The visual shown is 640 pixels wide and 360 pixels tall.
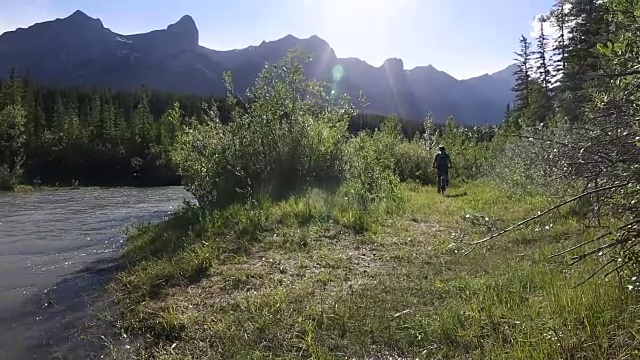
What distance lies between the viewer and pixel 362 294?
210 inches

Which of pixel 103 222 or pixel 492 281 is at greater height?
pixel 492 281

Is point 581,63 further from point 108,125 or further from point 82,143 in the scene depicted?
point 108,125

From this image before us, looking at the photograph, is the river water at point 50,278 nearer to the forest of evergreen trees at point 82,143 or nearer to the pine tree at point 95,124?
the forest of evergreen trees at point 82,143

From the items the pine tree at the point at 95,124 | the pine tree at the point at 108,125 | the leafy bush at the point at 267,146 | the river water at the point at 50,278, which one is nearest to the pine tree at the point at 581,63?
the river water at the point at 50,278

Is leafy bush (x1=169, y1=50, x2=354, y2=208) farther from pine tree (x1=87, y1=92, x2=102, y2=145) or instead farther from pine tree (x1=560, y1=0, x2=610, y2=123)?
pine tree (x1=87, y1=92, x2=102, y2=145)

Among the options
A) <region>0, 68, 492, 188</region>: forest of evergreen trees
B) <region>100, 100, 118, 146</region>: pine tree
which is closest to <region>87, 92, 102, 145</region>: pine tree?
<region>0, 68, 492, 188</region>: forest of evergreen trees

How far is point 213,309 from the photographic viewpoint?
5.34 m

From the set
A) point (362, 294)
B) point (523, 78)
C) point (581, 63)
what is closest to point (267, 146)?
point (362, 294)

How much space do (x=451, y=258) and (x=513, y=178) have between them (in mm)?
8916

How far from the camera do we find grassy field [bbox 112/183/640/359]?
3771 mm

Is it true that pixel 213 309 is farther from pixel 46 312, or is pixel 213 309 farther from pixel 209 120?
pixel 209 120

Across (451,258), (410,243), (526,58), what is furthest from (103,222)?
(526,58)

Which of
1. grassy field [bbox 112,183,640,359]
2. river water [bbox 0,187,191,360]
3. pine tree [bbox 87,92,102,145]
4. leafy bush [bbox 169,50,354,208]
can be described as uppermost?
pine tree [bbox 87,92,102,145]

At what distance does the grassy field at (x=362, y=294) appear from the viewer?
12.4 ft
